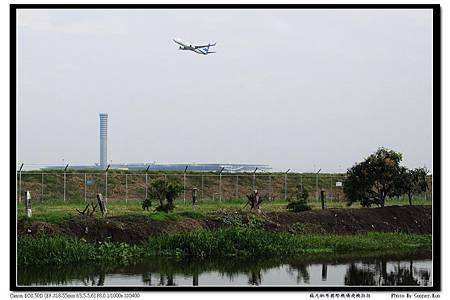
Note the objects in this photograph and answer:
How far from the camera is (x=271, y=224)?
19.4m

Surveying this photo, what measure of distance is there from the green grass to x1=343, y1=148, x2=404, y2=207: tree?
12.8 ft

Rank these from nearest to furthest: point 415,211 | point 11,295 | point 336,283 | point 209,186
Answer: point 11,295, point 336,283, point 415,211, point 209,186

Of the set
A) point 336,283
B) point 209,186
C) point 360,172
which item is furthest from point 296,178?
point 336,283

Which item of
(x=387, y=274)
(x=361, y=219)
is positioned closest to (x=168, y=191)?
(x=361, y=219)

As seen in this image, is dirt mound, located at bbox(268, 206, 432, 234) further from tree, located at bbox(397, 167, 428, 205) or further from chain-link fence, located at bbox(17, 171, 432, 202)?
chain-link fence, located at bbox(17, 171, 432, 202)

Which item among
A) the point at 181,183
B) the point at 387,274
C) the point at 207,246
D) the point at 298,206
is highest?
the point at 181,183

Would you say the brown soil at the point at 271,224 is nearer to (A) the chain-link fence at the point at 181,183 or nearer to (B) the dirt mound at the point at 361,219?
(B) the dirt mound at the point at 361,219

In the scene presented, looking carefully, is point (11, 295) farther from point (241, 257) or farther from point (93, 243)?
point (241, 257)

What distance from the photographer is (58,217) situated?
17094 millimetres

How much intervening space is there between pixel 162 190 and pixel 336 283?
33.1ft

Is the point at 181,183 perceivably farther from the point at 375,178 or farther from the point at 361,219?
the point at 361,219

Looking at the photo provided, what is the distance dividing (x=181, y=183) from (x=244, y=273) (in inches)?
790

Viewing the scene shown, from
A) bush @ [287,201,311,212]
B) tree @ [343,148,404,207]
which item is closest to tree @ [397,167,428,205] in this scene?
tree @ [343,148,404,207]

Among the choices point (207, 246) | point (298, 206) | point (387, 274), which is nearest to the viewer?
point (387, 274)
